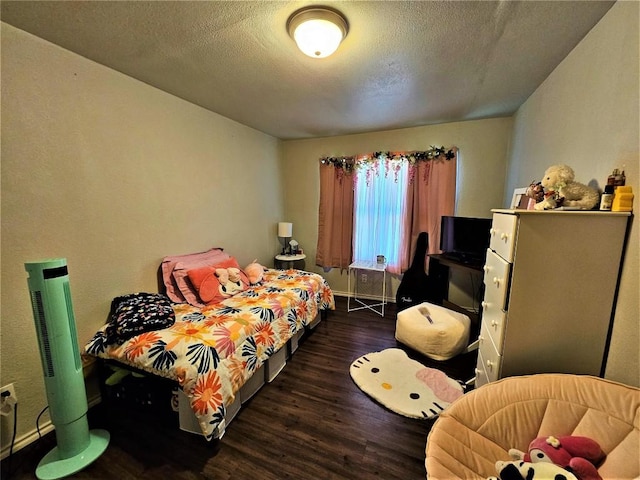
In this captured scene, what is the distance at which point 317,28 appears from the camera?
1.38 meters

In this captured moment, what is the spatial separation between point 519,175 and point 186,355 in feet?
10.8

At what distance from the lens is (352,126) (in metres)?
3.32

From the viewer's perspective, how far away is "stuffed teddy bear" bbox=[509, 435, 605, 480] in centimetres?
90

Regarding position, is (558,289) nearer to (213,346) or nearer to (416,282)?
(213,346)

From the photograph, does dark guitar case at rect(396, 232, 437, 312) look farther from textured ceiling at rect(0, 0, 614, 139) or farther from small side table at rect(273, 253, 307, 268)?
textured ceiling at rect(0, 0, 614, 139)

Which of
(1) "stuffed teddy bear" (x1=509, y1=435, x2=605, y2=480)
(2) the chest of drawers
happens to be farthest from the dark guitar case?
(1) "stuffed teddy bear" (x1=509, y1=435, x2=605, y2=480)

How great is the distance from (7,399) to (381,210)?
3652 mm

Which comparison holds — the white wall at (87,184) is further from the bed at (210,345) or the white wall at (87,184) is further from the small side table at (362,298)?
the small side table at (362,298)

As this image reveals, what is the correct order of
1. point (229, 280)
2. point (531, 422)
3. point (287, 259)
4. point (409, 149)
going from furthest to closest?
point (287, 259)
point (409, 149)
point (229, 280)
point (531, 422)

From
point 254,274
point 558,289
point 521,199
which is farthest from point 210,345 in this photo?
point 521,199

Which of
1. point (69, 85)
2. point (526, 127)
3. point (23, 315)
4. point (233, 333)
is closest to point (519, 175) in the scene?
point (526, 127)

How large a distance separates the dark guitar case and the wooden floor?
121 centimetres

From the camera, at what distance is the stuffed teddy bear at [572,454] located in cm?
90

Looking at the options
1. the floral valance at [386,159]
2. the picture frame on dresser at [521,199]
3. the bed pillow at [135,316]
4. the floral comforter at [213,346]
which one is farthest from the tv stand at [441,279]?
the bed pillow at [135,316]
